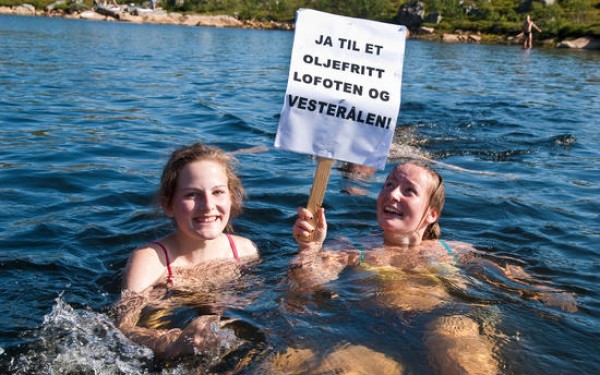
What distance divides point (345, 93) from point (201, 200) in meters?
1.30

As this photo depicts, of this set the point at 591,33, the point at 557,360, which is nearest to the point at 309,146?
the point at 557,360

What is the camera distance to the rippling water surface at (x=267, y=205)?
382 centimetres

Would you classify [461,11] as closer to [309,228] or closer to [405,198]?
[405,198]

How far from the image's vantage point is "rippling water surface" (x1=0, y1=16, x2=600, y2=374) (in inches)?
150

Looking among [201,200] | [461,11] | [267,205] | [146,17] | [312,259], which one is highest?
[461,11]

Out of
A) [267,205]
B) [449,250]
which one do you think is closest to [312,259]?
[449,250]

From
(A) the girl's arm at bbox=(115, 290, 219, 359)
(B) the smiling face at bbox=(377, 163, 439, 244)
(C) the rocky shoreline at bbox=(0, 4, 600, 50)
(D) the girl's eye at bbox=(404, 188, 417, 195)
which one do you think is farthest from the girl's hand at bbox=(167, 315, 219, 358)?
(C) the rocky shoreline at bbox=(0, 4, 600, 50)

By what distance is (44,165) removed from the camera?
8.15 m

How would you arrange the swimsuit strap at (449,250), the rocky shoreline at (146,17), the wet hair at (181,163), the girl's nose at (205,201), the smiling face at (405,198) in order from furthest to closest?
the rocky shoreline at (146,17), the swimsuit strap at (449,250), the smiling face at (405,198), the wet hair at (181,163), the girl's nose at (205,201)

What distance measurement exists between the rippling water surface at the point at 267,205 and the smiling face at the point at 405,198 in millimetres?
605

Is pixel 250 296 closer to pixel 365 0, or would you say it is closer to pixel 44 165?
pixel 44 165

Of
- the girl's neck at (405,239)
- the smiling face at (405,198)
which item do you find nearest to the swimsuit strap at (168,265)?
the smiling face at (405,198)

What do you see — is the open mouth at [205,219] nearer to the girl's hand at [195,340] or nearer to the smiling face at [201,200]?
the smiling face at [201,200]

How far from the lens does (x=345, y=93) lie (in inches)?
139
